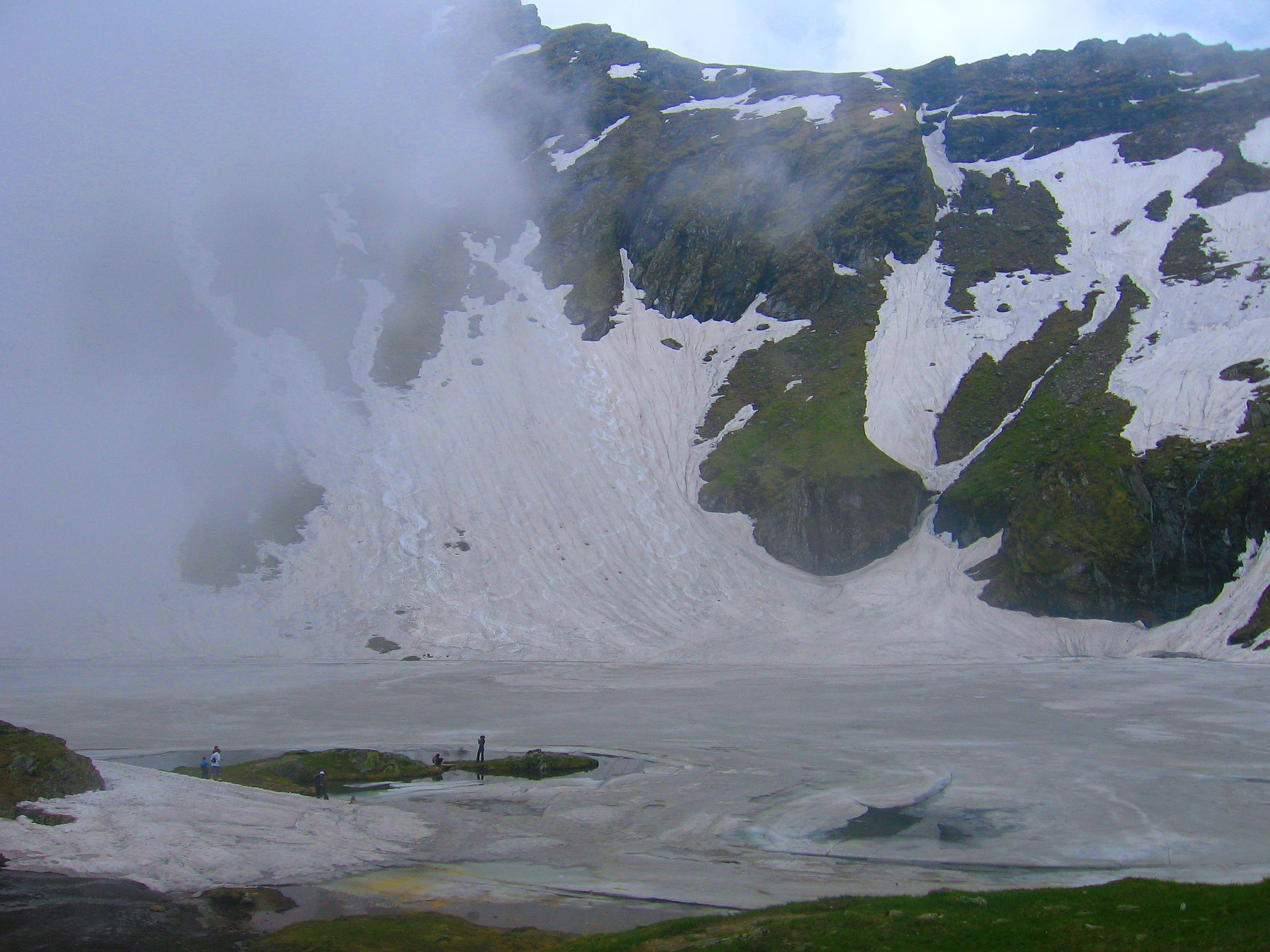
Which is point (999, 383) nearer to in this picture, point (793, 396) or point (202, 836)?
point (793, 396)

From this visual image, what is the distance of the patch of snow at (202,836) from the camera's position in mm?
17875

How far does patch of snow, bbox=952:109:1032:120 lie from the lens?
128 meters

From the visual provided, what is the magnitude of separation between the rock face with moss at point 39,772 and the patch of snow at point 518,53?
152411 mm

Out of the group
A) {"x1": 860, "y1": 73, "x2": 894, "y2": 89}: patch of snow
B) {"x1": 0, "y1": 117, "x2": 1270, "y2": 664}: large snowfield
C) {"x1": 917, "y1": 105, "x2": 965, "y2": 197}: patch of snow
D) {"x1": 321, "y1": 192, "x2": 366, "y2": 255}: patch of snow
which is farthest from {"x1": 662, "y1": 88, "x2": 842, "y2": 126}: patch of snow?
{"x1": 321, "y1": 192, "x2": 366, "y2": 255}: patch of snow

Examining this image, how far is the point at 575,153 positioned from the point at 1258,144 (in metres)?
86.2

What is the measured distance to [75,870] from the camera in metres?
17.4

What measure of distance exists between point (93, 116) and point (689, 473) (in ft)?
380

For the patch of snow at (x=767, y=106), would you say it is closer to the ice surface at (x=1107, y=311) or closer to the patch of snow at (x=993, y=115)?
the patch of snow at (x=993, y=115)

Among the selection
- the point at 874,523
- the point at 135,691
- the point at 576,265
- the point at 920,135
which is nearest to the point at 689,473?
the point at 874,523

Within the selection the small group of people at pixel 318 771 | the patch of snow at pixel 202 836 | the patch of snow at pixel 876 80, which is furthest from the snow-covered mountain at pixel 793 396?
the patch of snow at pixel 202 836

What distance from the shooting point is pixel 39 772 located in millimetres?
20797

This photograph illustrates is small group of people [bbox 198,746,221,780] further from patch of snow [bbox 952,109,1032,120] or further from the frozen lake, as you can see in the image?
patch of snow [bbox 952,109,1032,120]

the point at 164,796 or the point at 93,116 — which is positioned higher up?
the point at 93,116

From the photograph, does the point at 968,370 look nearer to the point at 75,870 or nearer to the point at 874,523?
the point at 874,523
